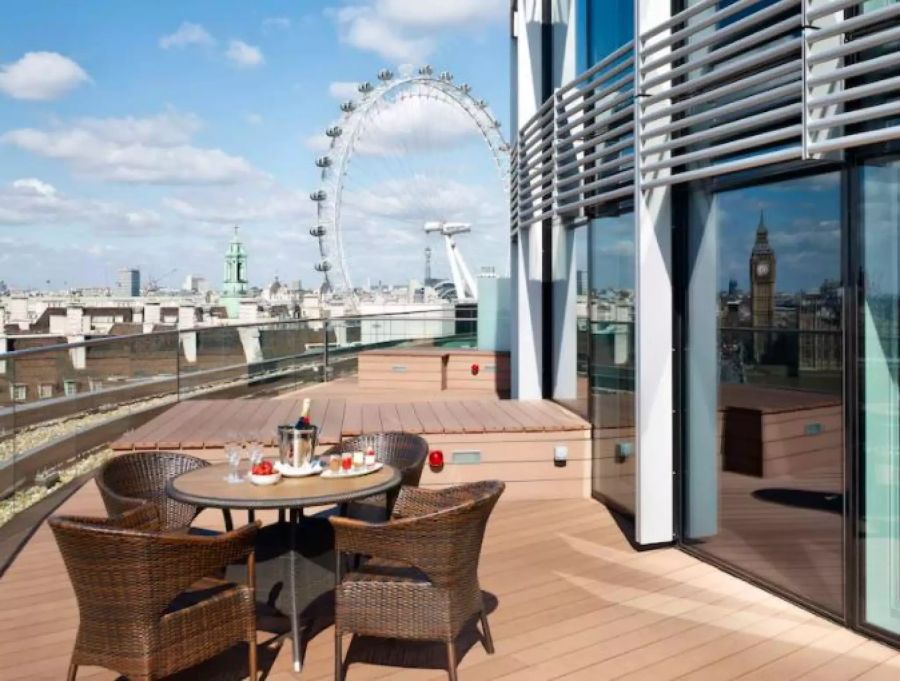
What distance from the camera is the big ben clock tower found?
3.09 meters

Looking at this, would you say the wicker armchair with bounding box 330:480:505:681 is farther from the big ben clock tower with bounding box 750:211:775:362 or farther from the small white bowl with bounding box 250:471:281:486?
the big ben clock tower with bounding box 750:211:775:362

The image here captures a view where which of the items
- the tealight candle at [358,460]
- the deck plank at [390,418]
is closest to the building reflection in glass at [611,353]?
the deck plank at [390,418]

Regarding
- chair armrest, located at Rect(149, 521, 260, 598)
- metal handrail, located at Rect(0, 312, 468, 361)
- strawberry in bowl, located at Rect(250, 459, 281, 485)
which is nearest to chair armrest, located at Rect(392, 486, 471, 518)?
strawberry in bowl, located at Rect(250, 459, 281, 485)

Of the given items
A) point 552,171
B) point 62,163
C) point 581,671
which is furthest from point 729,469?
point 62,163

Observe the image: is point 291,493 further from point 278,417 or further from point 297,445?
point 278,417

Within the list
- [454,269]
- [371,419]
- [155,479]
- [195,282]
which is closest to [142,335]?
[371,419]

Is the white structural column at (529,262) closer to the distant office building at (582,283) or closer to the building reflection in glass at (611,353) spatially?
the distant office building at (582,283)

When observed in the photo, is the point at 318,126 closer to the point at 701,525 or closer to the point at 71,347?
the point at 71,347

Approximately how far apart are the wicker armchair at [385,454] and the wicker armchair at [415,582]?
779 millimetres

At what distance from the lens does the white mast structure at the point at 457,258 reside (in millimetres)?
22250

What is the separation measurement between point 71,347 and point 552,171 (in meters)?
3.11

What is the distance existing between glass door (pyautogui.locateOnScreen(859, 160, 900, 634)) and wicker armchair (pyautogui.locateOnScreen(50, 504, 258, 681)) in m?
2.10

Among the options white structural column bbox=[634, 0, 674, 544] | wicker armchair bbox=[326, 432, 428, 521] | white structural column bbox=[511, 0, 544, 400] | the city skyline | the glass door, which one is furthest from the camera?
the city skyline

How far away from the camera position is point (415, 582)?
234 centimetres
